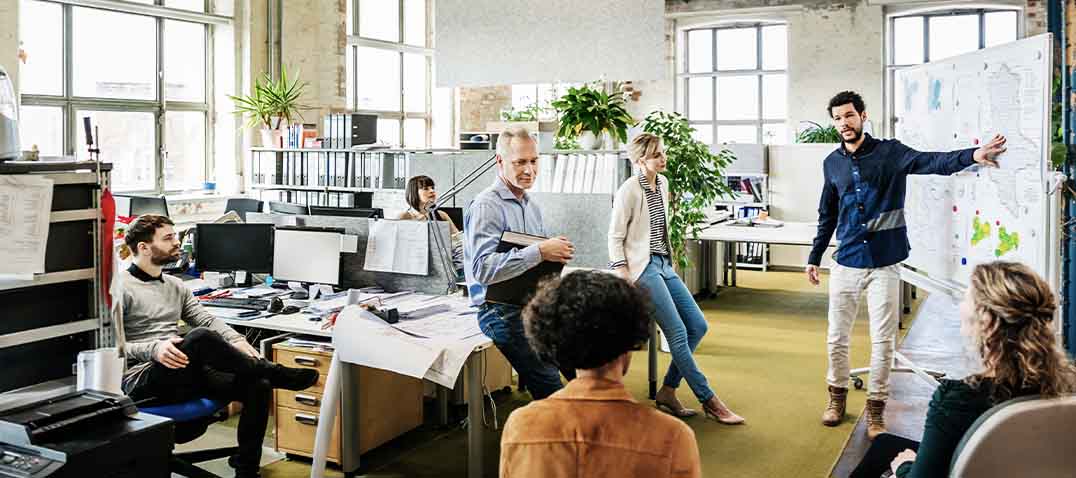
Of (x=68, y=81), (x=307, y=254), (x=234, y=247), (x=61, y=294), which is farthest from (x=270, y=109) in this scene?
(x=61, y=294)

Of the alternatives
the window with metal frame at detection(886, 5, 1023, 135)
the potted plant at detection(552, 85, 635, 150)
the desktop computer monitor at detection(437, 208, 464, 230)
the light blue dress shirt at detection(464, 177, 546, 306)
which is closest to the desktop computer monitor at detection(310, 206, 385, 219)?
the desktop computer monitor at detection(437, 208, 464, 230)

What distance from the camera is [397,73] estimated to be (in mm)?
11539

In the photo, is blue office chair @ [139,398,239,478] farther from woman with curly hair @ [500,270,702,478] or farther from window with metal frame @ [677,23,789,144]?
window with metal frame @ [677,23,789,144]

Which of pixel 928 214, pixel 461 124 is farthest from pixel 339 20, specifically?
pixel 928 214

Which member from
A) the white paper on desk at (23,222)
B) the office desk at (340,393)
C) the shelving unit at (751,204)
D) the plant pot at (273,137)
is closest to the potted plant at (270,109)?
the plant pot at (273,137)

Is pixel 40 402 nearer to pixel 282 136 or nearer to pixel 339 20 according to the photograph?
pixel 282 136

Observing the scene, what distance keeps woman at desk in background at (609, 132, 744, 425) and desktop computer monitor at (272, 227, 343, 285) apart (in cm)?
135

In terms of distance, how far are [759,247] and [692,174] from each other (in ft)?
13.9

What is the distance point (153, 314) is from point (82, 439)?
5.83ft

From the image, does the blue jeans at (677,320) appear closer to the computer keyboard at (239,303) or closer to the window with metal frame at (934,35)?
the computer keyboard at (239,303)

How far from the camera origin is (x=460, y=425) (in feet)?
14.9

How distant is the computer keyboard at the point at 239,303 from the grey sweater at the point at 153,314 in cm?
37

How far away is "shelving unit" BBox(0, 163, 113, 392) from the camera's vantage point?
7.84ft

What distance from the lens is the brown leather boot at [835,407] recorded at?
4457 mm
